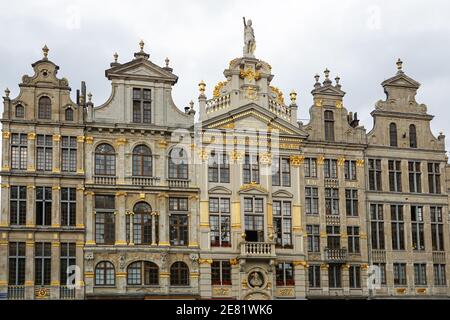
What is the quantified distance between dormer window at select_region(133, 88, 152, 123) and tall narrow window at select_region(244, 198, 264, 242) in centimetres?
758

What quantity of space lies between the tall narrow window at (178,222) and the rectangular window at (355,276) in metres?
10.5

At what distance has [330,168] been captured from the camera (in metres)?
45.2

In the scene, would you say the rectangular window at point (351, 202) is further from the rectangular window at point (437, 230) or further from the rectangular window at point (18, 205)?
the rectangular window at point (18, 205)

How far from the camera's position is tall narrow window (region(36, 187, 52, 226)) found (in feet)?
129

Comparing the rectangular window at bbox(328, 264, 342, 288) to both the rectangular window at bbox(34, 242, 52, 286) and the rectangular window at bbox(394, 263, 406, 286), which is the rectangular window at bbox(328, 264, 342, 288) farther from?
the rectangular window at bbox(34, 242, 52, 286)

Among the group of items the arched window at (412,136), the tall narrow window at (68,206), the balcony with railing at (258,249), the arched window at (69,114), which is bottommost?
the balcony with railing at (258,249)

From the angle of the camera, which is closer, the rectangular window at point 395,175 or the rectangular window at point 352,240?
the rectangular window at point 352,240

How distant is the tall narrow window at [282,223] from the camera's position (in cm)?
4309

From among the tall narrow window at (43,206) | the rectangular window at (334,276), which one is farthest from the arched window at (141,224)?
the rectangular window at (334,276)

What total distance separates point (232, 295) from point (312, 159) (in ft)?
32.4

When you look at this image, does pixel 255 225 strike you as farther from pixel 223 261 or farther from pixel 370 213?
pixel 370 213

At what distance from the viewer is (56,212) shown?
39.4m

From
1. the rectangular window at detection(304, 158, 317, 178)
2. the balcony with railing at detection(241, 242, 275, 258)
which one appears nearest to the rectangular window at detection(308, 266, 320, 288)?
the balcony with railing at detection(241, 242, 275, 258)
